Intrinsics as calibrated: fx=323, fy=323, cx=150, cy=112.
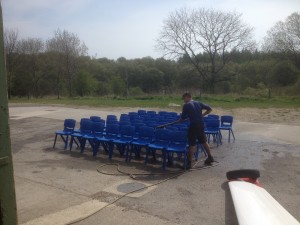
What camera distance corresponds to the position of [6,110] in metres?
3.33

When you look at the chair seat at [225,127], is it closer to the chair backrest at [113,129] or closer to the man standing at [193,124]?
the man standing at [193,124]

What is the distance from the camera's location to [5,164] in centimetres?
336

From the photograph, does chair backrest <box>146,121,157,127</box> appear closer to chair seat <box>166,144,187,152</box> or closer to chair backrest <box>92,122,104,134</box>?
chair backrest <box>92,122,104,134</box>

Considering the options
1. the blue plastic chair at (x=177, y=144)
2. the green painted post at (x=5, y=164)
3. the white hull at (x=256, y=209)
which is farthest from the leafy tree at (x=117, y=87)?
the white hull at (x=256, y=209)

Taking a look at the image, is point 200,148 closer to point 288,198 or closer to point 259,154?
point 259,154

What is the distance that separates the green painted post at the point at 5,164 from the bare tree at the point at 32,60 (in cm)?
4300

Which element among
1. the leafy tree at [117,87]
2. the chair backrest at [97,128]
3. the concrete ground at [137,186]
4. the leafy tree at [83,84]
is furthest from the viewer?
the leafy tree at [117,87]

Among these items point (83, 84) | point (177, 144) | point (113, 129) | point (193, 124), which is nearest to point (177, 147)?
point (177, 144)

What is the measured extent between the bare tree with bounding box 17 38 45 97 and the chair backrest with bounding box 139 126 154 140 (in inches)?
1511

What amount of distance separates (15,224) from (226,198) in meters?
3.71

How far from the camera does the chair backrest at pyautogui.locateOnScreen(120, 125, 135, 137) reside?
29.9ft

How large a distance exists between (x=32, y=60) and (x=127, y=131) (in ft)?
126

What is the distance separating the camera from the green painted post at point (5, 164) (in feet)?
10.8

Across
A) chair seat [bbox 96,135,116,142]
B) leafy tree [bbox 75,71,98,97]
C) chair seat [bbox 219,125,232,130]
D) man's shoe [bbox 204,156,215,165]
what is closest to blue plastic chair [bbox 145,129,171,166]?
man's shoe [bbox 204,156,215,165]
